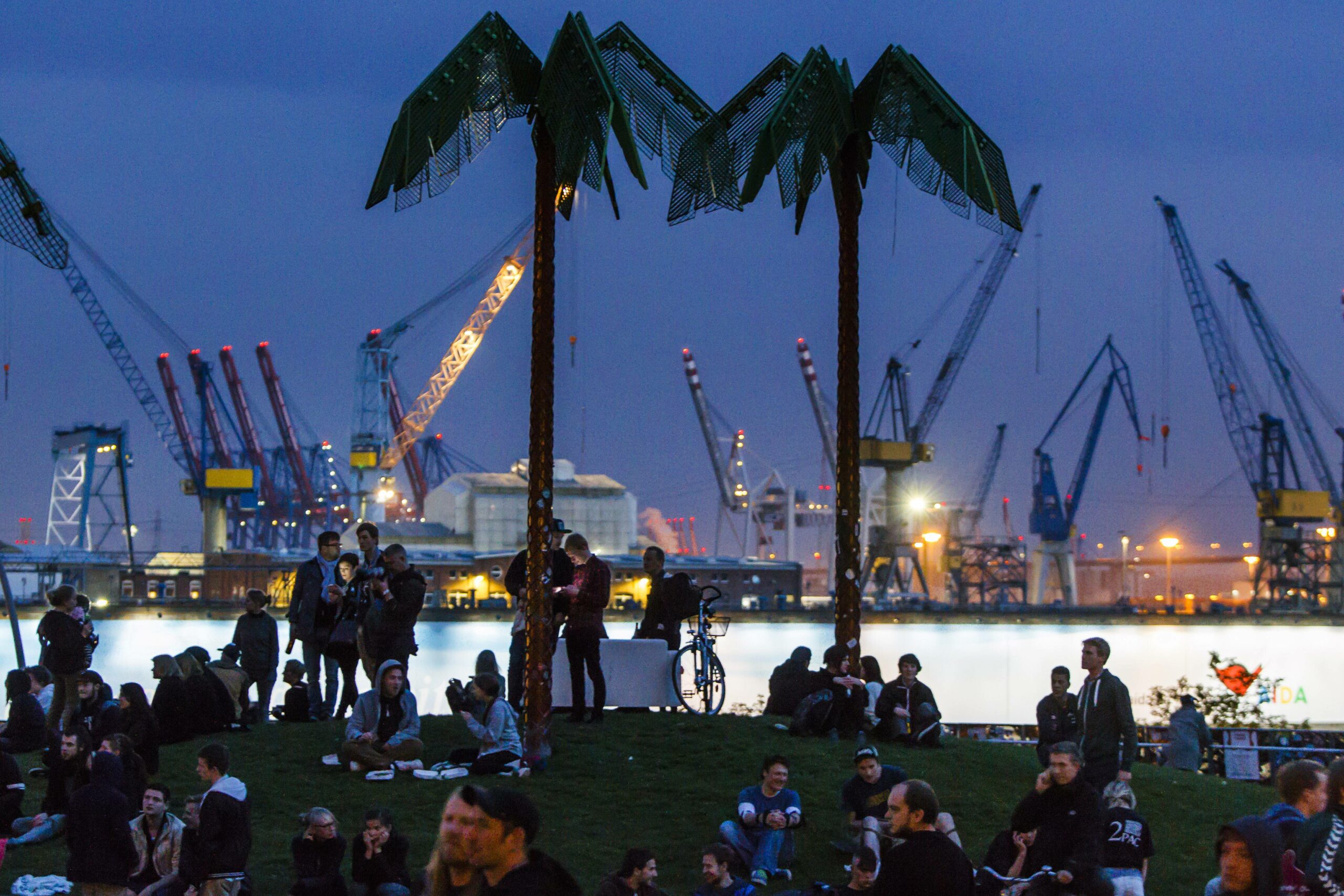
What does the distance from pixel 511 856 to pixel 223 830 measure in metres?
4.83

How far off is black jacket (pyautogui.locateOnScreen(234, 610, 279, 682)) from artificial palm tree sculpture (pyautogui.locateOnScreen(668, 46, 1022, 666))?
6.10 metres

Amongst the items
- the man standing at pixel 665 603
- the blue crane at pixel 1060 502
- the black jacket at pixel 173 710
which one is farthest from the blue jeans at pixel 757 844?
the blue crane at pixel 1060 502

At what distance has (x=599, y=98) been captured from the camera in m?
13.4

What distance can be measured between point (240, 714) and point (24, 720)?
6.62 feet

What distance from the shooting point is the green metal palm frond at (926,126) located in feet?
47.9

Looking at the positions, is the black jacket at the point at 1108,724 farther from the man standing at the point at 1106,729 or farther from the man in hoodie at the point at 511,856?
the man in hoodie at the point at 511,856

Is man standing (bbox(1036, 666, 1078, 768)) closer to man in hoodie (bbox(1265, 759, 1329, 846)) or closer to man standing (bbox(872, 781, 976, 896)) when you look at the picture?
man in hoodie (bbox(1265, 759, 1329, 846))

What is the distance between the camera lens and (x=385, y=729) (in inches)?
497

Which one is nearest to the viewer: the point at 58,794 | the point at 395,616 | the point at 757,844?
the point at 757,844

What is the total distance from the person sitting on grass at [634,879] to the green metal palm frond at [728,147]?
812 cm

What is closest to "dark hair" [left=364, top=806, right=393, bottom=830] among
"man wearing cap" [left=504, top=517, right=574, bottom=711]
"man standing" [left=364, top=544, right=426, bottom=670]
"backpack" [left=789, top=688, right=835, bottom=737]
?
"man wearing cap" [left=504, top=517, right=574, bottom=711]

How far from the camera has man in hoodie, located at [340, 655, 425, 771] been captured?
12.5 meters

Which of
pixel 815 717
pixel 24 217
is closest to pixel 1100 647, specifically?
pixel 815 717

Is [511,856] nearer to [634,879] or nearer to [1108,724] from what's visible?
[634,879]
